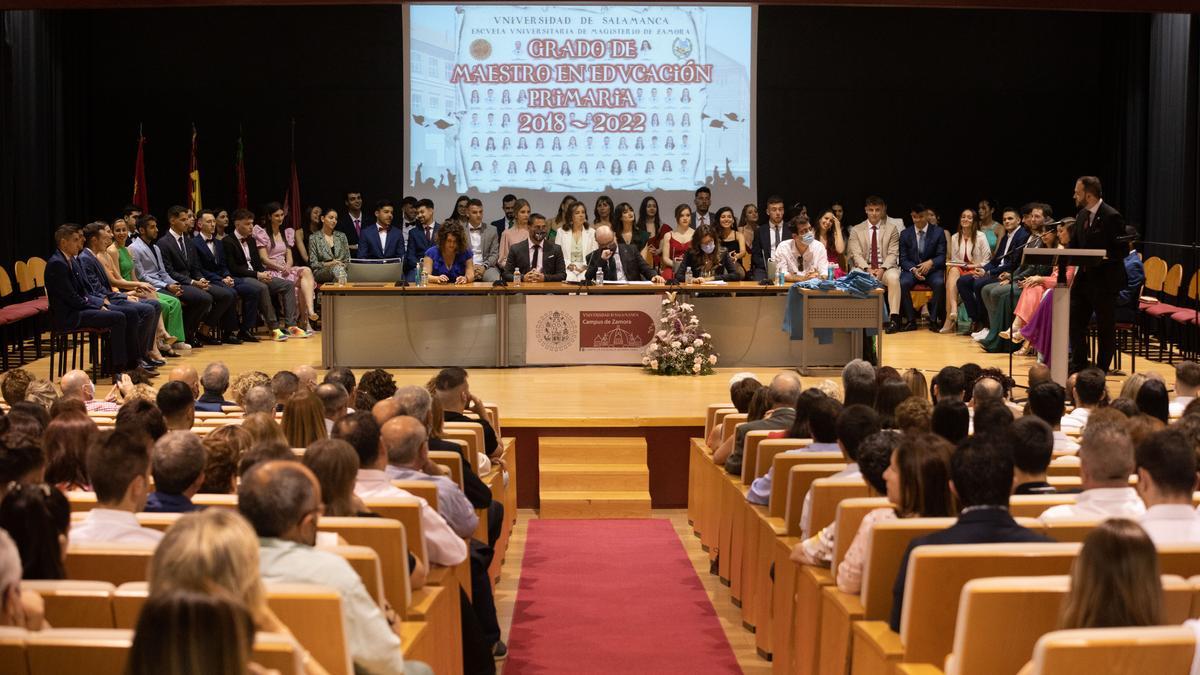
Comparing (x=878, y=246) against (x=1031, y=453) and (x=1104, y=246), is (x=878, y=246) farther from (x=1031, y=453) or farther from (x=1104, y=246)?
(x=1031, y=453)

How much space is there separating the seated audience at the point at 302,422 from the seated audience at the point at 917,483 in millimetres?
2129

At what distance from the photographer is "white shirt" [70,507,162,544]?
11.2 feet

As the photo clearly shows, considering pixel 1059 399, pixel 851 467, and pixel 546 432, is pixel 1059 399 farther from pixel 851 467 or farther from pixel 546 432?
pixel 546 432

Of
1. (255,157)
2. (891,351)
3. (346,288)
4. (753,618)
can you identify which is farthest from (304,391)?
(255,157)

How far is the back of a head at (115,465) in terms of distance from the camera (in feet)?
11.2

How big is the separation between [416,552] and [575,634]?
56.2 inches

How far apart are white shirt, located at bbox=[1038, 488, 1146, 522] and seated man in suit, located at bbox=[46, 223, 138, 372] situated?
7.81 m

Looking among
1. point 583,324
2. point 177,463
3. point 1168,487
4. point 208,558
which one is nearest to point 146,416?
point 177,463

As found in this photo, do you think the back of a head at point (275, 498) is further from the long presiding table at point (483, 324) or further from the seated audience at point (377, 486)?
the long presiding table at point (483, 324)

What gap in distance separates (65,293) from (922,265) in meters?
7.52

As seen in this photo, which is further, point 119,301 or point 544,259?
point 544,259

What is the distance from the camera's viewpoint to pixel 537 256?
11461 mm

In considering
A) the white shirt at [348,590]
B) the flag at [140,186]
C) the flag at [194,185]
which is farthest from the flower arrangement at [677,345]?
the white shirt at [348,590]

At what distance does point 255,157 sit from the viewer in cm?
1512
